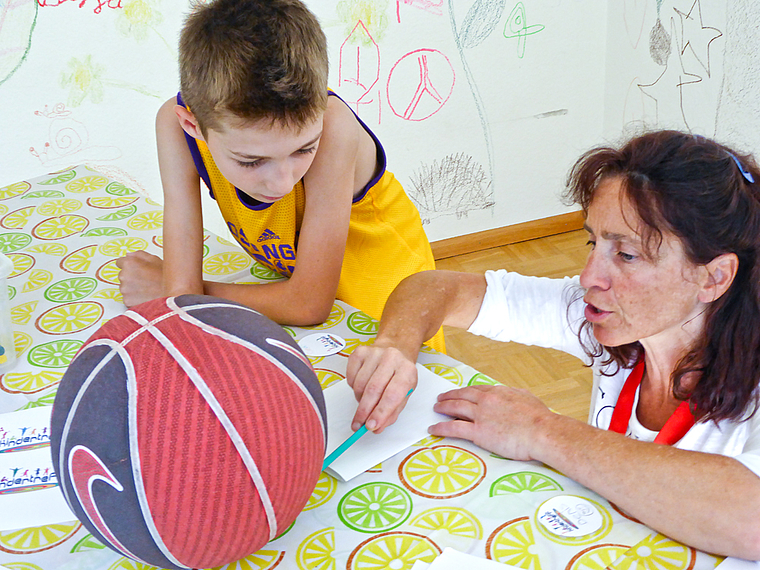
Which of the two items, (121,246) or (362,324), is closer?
(362,324)

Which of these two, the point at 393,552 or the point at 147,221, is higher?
the point at 147,221

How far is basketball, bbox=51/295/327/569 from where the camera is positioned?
63 centimetres

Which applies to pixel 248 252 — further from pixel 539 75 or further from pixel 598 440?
pixel 539 75

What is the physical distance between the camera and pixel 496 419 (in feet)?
2.83

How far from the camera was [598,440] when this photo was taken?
0.80m

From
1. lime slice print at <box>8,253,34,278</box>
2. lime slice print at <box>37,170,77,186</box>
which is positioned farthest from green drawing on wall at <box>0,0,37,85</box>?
lime slice print at <box>8,253,34,278</box>

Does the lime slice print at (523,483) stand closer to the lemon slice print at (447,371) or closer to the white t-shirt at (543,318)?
the lemon slice print at (447,371)

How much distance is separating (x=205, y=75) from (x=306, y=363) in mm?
456

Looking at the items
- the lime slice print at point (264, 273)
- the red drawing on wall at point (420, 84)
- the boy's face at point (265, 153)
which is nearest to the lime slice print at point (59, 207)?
the lime slice print at point (264, 273)

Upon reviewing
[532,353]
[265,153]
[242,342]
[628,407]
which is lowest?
[532,353]

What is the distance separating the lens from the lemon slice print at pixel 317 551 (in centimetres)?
72

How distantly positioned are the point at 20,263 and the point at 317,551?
990 mm

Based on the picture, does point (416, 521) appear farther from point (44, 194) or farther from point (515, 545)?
point (44, 194)

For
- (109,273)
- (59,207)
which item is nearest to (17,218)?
(59,207)
